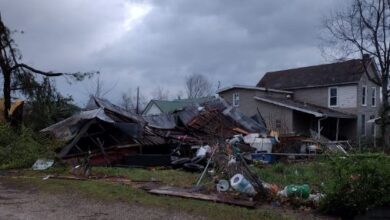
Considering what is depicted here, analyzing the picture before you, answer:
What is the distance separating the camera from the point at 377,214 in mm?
8883

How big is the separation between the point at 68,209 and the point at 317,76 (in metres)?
33.2

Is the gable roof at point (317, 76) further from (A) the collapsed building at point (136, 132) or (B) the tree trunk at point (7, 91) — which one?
(B) the tree trunk at point (7, 91)

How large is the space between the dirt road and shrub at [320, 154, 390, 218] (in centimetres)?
275

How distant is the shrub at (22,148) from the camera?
17688mm

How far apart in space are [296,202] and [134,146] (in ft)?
34.0

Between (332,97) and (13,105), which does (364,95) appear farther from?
(13,105)

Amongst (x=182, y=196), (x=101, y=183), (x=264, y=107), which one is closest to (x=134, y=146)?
(x=101, y=183)

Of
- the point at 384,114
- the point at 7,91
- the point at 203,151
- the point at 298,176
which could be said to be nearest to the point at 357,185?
the point at 298,176

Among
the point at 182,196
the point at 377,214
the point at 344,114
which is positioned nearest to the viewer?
the point at 377,214

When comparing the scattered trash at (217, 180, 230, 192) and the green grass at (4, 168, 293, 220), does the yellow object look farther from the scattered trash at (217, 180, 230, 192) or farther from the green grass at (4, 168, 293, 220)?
the scattered trash at (217, 180, 230, 192)

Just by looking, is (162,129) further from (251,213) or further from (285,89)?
(285,89)

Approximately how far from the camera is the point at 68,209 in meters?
9.41

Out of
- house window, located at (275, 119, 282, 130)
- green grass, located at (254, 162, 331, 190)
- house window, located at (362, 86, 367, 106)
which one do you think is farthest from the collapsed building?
house window, located at (362, 86, 367, 106)

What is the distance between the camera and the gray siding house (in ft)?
118
